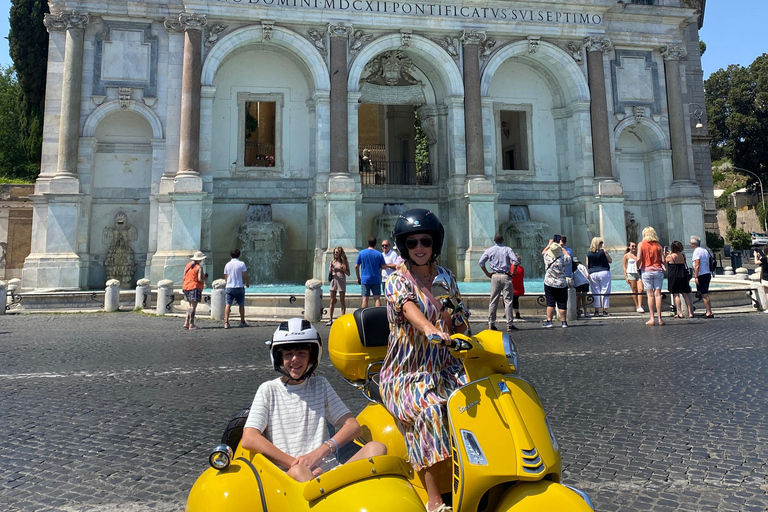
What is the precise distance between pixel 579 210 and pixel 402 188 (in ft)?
21.7

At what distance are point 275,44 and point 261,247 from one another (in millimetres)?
7086

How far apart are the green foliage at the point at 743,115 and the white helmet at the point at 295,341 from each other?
189 ft

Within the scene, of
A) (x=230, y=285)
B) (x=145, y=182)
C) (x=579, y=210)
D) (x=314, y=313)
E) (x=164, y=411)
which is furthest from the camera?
(x=579, y=210)

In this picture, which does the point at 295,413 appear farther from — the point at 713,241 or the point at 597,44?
the point at 713,241

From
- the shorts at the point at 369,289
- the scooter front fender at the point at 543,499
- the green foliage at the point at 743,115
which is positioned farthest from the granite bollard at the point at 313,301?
the green foliage at the point at 743,115

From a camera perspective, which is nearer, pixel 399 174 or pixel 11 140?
pixel 399 174

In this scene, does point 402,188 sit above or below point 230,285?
above

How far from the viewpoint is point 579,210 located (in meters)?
20.0

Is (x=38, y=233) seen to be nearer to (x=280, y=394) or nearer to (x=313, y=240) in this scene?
(x=313, y=240)

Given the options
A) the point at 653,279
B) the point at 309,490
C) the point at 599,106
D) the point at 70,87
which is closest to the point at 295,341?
the point at 309,490

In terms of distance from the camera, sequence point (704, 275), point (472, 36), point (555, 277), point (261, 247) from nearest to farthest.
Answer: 1. point (555, 277)
2. point (704, 275)
3. point (261, 247)
4. point (472, 36)

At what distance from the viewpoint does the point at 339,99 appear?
1811 centimetres

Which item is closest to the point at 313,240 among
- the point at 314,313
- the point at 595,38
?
the point at 314,313

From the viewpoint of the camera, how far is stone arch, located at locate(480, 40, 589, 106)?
1944cm
